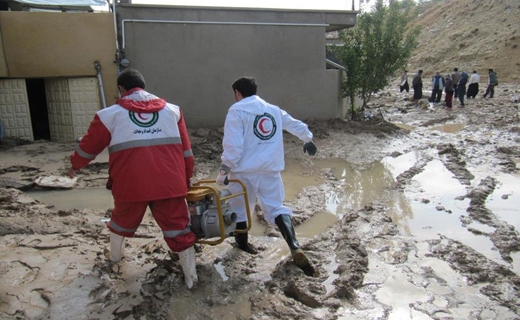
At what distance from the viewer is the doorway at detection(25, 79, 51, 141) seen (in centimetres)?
1128

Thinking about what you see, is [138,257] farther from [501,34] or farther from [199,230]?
[501,34]

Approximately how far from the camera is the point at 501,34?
27.6 meters

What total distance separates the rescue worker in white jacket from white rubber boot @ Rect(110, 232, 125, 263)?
959 mm

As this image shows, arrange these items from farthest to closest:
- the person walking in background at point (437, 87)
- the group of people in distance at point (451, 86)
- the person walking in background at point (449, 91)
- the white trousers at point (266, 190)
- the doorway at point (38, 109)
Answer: the person walking in background at point (437, 87)
the group of people in distance at point (451, 86)
the person walking in background at point (449, 91)
the doorway at point (38, 109)
the white trousers at point (266, 190)

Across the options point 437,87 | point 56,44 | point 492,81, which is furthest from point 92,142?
point 492,81

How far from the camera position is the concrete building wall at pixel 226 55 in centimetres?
1028

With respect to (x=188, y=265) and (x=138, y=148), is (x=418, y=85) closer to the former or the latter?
(x=188, y=265)

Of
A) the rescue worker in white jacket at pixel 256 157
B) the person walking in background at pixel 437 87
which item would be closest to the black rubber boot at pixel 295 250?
the rescue worker in white jacket at pixel 256 157

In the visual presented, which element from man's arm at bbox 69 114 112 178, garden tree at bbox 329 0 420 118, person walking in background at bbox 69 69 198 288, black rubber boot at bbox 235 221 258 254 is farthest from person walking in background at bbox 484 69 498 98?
man's arm at bbox 69 114 112 178

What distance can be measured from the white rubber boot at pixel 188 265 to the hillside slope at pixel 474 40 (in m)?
25.5

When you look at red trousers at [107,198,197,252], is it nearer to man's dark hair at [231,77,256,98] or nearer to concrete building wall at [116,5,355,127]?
man's dark hair at [231,77,256,98]

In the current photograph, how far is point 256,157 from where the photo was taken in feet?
12.4

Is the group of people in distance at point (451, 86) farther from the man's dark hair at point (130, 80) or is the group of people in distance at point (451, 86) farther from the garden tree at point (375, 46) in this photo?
the man's dark hair at point (130, 80)

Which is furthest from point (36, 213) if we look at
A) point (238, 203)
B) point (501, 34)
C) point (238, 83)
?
point (501, 34)
